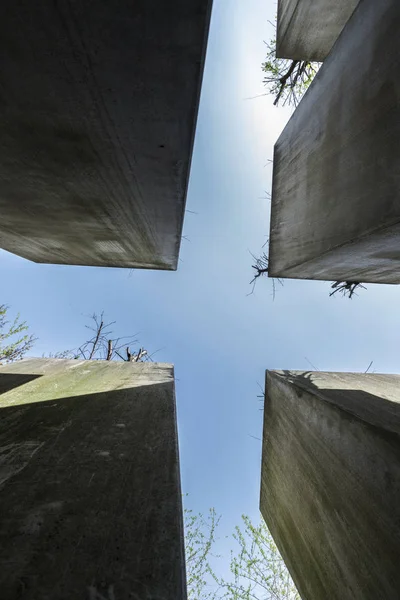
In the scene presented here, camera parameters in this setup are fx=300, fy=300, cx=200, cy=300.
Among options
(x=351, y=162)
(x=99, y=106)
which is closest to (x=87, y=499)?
(x=99, y=106)

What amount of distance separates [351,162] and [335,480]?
3116mm

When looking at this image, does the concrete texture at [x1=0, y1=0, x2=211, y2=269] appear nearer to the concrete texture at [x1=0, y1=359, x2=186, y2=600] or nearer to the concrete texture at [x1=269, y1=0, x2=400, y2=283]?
the concrete texture at [x1=269, y1=0, x2=400, y2=283]

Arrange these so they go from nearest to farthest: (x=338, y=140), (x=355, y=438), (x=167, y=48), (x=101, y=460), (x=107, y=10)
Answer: (x=107, y=10) < (x=167, y=48) < (x=101, y=460) < (x=355, y=438) < (x=338, y=140)

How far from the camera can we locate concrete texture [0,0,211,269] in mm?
1681

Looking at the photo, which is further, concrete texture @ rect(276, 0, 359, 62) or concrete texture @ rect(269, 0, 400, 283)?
concrete texture @ rect(276, 0, 359, 62)

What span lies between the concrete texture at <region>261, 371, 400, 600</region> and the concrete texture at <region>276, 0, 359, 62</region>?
5615 millimetres

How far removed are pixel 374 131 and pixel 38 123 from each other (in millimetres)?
2681

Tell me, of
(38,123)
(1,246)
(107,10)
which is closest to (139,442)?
(38,123)

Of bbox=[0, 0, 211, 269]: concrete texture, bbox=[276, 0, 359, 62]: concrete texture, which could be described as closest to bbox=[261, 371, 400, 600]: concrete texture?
bbox=[0, 0, 211, 269]: concrete texture

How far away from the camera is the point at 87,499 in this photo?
159 centimetres

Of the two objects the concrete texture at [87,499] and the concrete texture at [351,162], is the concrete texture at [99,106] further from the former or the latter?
the concrete texture at [87,499]

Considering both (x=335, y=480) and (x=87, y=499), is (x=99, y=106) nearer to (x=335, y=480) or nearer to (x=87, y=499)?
(x=87, y=499)

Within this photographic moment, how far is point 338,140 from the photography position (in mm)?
3078

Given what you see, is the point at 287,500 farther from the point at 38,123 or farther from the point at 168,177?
the point at 38,123
